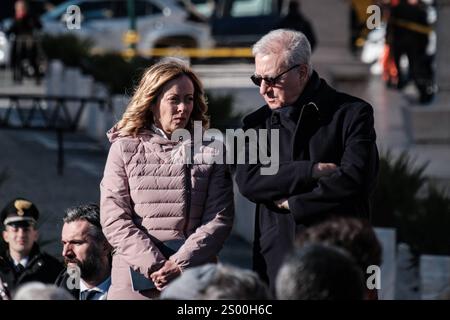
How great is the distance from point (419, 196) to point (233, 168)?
5.42 meters

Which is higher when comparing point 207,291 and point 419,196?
point 207,291

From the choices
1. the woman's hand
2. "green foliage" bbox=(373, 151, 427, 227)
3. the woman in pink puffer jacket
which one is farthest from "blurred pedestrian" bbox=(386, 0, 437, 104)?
the woman's hand

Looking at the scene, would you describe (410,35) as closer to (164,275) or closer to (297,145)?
(297,145)

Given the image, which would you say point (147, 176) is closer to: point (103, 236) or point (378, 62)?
point (103, 236)

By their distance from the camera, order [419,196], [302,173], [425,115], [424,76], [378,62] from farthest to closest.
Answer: [378,62] < [424,76] < [425,115] < [419,196] < [302,173]

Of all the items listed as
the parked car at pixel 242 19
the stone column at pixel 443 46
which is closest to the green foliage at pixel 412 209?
the stone column at pixel 443 46

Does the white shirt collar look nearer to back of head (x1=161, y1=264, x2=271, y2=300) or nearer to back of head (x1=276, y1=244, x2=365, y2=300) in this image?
back of head (x1=161, y1=264, x2=271, y2=300)

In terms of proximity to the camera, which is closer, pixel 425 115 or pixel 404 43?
pixel 425 115

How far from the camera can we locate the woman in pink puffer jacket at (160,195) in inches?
240

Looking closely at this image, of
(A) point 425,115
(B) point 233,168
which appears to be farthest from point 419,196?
(B) point 233,168

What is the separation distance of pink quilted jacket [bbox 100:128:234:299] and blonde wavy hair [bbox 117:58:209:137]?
0.07 metres

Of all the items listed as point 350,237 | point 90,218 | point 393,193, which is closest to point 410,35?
point 393,193

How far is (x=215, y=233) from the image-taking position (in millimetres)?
6176

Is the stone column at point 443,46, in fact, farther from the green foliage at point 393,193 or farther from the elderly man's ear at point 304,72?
the elderly man's ear at point 304,72
